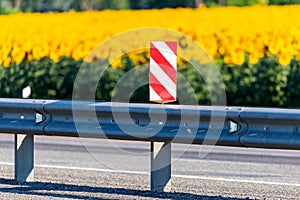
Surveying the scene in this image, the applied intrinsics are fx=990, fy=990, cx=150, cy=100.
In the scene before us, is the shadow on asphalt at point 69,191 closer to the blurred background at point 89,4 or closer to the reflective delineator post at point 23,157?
the reflective delineator post at point 23,157

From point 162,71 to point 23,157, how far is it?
1686 millimetres

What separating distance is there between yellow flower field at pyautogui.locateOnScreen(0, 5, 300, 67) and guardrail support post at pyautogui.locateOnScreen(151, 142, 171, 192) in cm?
948

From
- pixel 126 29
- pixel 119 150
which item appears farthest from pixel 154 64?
pixel 126 29

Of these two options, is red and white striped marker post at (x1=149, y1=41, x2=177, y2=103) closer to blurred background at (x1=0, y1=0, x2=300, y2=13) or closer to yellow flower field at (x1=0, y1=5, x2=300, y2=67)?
yellow flower field at (x1=0, y1=5, x2=300, y2=67)

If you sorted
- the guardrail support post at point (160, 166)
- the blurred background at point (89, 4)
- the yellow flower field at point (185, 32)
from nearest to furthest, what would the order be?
the guardrail support post at point (160, 166) → the yellow flower field at point (185, 32) → the blurred background at point (89, 4)

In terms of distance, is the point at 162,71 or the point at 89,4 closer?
the point at 162,71

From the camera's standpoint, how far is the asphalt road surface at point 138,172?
948 centimetres

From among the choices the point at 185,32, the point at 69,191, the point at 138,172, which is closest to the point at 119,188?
the point at 69,191

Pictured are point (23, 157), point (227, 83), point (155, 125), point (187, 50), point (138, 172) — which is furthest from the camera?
point (187, 50)

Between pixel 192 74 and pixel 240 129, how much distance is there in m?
9.79

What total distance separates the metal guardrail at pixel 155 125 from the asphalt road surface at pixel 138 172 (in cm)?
43

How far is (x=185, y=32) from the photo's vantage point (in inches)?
785

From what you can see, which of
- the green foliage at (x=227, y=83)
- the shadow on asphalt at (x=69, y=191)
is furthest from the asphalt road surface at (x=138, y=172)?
the green foliage at (x=227, y=83)

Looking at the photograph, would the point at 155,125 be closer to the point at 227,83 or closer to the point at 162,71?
the point at 162,71
